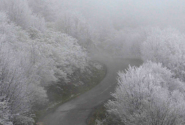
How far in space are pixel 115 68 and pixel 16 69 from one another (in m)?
29.4

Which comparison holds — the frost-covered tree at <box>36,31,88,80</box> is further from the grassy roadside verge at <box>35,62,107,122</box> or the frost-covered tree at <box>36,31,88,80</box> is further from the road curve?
the road curve

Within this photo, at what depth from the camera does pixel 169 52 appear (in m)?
34.4

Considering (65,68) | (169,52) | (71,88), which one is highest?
(169,52)

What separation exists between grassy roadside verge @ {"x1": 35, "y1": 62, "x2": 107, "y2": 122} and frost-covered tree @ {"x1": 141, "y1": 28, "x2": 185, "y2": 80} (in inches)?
499

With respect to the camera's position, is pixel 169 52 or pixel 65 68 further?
pixel 169 52

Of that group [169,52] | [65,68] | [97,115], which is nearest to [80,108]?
[97,115]

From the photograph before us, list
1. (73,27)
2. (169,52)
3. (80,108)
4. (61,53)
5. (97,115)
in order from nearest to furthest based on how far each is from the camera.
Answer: (97,115), (80,108), (61,53), (169,52), (73,27)

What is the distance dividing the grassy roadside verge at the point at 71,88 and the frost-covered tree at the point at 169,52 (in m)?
12.7

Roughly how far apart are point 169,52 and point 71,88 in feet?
74.2

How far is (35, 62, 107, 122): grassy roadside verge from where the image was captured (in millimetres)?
18406

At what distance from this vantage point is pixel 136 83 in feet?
58.1

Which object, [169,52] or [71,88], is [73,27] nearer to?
[71,88]

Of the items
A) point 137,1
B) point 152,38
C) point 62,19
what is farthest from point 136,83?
point 137,1

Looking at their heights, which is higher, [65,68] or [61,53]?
[61,53]
